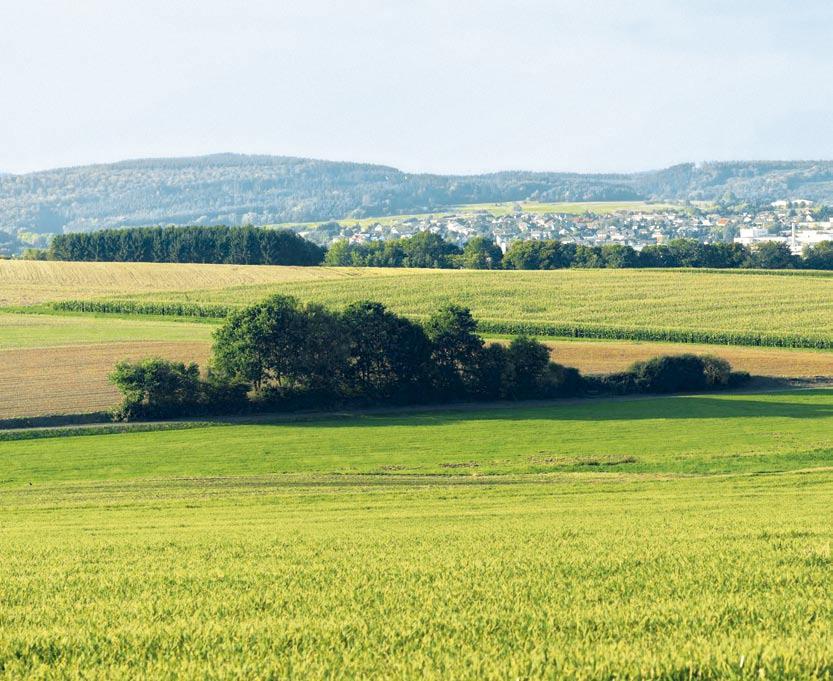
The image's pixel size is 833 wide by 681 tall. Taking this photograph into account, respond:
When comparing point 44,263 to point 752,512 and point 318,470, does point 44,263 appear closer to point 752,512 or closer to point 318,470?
point 318,470

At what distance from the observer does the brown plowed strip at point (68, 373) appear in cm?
5922

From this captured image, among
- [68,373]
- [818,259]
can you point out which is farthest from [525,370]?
[818,259]

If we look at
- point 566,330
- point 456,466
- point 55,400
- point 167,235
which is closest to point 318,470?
point 456,466

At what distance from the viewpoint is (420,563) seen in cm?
1794

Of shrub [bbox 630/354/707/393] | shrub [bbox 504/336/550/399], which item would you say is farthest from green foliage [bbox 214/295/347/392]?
shrub [bbox 630/354/707/393]

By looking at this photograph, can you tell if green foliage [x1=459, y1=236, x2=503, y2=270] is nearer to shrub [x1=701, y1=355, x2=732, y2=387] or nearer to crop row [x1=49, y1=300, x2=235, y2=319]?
crop row [x1=49, y1=300, x2=235, y2=319]

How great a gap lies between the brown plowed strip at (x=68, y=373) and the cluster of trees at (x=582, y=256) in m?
79.2

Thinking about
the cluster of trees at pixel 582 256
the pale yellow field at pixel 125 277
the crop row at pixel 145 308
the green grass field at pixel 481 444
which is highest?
the cluster of trees at pixel 582 256

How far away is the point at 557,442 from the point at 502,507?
20269 mm

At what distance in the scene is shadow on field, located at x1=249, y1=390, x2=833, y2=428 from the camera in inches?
2315

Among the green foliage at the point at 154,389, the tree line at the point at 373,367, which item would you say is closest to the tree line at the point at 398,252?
the tree line at the point at 373,367

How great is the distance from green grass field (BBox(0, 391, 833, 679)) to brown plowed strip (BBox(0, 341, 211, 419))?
1138 centimetres

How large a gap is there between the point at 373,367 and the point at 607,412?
14.5 meters

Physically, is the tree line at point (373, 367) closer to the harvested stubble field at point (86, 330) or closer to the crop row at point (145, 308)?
the harvested stubble field at point (86, 330)
